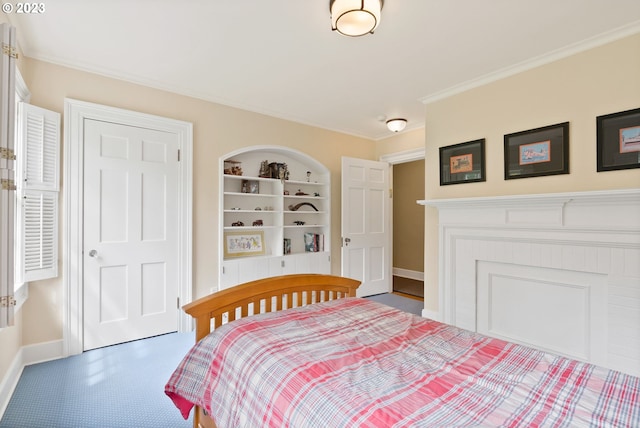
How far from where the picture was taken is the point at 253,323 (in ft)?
5.32

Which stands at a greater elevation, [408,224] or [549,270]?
[408,224]

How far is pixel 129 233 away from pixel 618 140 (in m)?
4.07

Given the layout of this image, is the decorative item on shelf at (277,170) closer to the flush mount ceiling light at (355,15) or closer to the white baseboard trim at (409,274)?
the flush mount ceiling light at (355,15)

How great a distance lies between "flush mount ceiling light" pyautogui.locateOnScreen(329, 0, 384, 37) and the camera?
70.9 inches

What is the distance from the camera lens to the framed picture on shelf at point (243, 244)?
3703 millimetres

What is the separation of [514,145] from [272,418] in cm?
289

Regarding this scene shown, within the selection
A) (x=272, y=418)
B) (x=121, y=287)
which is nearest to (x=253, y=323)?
(x=272, y=418)

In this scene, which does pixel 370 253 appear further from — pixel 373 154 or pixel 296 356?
pixel 296 356

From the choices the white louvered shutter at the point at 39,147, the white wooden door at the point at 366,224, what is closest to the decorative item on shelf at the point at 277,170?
the white wooden door at the point at 366,224

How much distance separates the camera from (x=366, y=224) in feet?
15.2

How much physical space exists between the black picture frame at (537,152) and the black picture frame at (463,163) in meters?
0.23

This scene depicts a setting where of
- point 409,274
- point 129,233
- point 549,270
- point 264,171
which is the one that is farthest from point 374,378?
point 409,274

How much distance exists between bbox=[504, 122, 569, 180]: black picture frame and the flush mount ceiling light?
173 centimetres

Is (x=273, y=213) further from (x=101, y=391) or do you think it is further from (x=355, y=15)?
(x=355, y=15)
